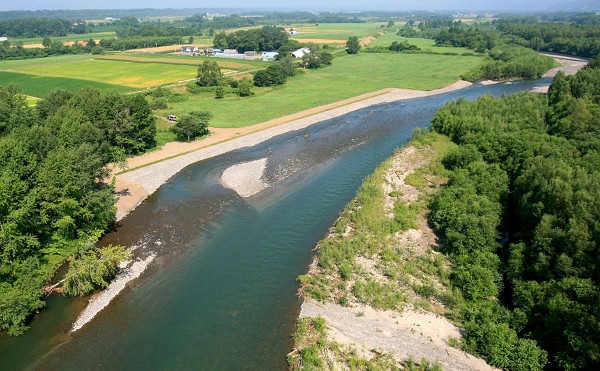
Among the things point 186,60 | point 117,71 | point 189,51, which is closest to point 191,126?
point 117,71

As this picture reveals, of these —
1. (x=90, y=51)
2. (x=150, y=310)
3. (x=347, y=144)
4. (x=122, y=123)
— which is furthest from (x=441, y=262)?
(x=90, y=51)

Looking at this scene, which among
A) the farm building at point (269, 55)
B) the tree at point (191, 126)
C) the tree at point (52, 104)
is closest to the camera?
the tree at point (52, 104)

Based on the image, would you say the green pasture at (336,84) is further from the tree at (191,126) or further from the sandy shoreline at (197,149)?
the tree at (191,126)

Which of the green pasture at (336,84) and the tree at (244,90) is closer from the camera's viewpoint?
the green pasture at (336,84)

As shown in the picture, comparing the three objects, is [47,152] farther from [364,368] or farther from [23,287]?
[364,368]

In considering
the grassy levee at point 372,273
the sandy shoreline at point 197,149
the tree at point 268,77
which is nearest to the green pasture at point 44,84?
the tree at point 268,77

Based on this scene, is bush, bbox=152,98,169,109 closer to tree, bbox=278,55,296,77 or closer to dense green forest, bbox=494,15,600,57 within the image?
tree, bbox=278,55,296,77

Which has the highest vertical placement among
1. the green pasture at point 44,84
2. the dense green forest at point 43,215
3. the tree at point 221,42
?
the tree at point 221,42

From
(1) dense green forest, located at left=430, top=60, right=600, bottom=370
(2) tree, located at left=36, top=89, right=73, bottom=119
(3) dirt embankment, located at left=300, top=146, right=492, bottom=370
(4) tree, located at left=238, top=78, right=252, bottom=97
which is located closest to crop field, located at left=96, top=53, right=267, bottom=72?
(4) tree, located at left=238, top=78, right=252, bottom=97
